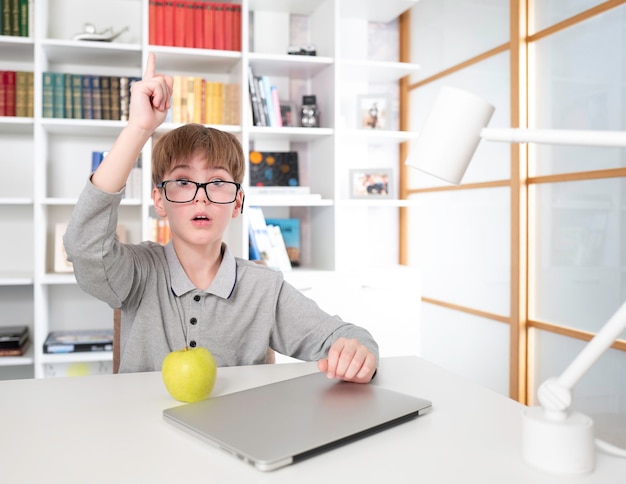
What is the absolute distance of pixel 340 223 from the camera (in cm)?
370

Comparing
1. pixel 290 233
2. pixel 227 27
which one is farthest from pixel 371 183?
pixel 227 27

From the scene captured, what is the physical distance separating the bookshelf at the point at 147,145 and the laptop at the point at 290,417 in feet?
7.29

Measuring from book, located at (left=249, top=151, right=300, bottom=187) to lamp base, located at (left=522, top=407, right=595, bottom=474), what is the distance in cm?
291

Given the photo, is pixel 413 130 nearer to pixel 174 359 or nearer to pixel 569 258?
pixel 569 258

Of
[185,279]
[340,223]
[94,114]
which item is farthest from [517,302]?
[94,114]

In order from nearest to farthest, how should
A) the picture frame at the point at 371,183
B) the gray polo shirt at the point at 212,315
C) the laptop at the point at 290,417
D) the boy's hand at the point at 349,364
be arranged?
1. the laptop at the point at 290,417
2. the boy's hand at the point at 349,364
3. the gray polo shirt at the point at 212,315
4. the picture frame at the point at 371,183

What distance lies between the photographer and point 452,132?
2.06ft

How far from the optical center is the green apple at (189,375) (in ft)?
2.92

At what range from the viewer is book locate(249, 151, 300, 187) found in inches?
137

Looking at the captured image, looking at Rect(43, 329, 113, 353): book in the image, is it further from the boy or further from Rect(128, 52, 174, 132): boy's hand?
Rect(128, 52, 174, 132): boy's hand

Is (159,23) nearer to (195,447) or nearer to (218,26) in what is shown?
(218,26)

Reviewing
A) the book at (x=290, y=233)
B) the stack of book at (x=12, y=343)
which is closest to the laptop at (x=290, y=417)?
the stack of book at (x=12, y=343)

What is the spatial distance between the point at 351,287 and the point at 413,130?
1.19 metres

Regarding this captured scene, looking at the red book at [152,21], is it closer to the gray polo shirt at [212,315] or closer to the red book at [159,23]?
the red book at [159,23]
